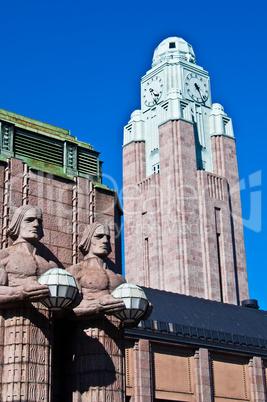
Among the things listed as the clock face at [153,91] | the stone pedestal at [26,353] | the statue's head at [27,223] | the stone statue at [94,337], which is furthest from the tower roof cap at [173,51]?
the stone pedestal at [26,353]

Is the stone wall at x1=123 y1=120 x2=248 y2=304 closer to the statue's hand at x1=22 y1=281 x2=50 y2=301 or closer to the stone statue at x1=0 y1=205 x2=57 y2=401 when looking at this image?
the stone statue at x1=0 y1=205 x2=57 y2=401

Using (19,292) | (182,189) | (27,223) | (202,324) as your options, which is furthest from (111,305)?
(182,189)

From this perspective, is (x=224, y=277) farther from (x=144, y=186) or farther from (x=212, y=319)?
(x=212, y=319)

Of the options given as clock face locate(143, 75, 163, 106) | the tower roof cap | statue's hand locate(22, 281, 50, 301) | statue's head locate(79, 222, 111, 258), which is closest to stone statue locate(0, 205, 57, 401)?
statue's hand locate(22, 281, 50, 301)

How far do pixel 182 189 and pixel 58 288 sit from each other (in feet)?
199

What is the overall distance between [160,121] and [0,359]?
67.8 meters

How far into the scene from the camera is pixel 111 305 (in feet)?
45.8

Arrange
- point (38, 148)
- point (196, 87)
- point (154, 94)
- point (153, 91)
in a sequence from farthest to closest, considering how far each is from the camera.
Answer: point (196, 87), point (153, 91), point (154, 94), point (38, 148)

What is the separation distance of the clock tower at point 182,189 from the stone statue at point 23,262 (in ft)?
183

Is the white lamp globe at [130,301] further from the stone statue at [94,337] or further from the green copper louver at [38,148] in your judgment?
the green copper louver at [38,148]

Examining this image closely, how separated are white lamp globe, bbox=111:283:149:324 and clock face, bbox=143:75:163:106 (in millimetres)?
68718

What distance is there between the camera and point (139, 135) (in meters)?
81.8

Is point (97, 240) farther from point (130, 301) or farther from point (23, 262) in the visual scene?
point (23, 262)

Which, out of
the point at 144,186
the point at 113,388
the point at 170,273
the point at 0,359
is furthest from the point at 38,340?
the point at 144,186
